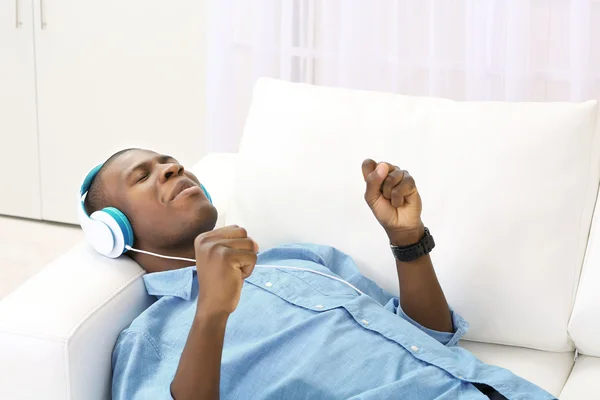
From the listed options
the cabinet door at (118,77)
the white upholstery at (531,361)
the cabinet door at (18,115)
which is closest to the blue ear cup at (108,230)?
the white upholstery at (531,361)

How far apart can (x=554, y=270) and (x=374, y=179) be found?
43cm

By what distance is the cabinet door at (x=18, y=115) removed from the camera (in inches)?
131

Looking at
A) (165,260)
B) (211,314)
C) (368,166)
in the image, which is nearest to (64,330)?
(211,314)

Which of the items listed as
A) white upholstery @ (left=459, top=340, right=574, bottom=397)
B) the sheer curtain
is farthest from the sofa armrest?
the sheer curtain

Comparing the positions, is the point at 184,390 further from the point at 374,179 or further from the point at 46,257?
the point at 46,257

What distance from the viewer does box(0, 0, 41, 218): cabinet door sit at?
334 cm

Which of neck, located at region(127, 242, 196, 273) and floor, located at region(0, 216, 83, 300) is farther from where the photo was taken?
floor, located at region(0, 216, 83, 300)

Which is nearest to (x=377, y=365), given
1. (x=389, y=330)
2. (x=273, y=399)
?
(x=389, y=330)

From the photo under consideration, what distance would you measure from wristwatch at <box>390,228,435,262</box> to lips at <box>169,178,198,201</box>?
42 centimetres

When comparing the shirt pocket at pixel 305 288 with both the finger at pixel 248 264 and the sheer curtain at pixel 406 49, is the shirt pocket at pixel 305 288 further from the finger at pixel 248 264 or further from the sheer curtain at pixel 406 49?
the sheer curtain at pixel 406 49

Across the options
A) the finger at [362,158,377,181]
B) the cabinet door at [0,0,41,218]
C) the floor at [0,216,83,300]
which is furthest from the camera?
the cabinet door at [0,0,41,218]

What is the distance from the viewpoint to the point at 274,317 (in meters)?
1.57

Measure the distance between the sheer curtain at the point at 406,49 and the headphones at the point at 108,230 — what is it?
137 cm

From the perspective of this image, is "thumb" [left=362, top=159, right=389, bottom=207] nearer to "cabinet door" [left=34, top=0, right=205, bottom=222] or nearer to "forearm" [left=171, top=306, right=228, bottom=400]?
"forearm" [left=171, top=306, right=228, bottom=400]
